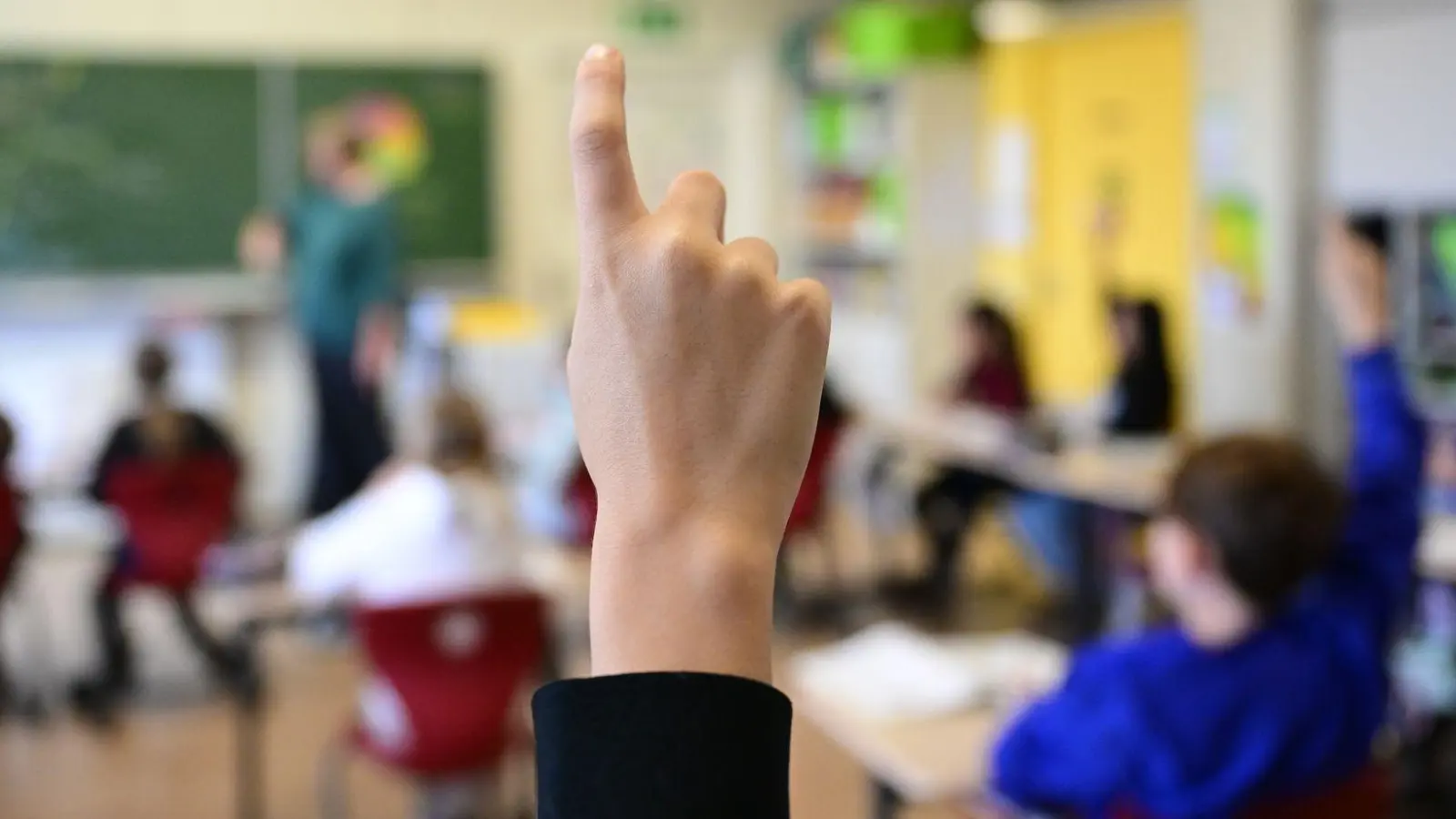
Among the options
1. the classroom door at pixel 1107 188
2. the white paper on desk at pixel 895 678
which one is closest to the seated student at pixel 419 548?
the white paper on desk at pixel 895 678

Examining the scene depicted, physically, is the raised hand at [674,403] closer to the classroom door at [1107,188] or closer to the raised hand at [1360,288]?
the raised hand at [1360,288]

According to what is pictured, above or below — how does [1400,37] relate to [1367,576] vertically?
above

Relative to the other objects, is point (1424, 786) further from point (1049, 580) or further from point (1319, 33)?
point (1319, 33)

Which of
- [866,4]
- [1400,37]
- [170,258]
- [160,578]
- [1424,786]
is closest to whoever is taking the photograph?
[1424,786]

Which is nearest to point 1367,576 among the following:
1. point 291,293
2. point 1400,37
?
point 1400,37

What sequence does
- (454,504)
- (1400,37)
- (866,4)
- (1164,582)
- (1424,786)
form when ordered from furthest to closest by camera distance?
(866,4), (1400,37), (1424,786), (454,504), (1164,582)

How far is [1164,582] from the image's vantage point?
6.44ft

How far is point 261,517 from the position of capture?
7375mm

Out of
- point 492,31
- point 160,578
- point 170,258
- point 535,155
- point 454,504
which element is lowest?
point 160,578

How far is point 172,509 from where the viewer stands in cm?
461

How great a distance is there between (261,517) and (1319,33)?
5181 mm

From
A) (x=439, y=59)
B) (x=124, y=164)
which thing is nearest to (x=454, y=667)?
(x=124, y=164)

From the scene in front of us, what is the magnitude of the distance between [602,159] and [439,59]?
7.29 m

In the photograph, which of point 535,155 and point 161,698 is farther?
point 535,155
